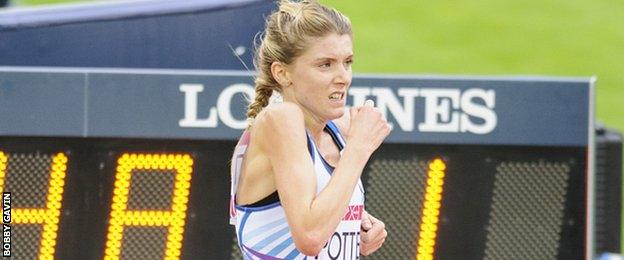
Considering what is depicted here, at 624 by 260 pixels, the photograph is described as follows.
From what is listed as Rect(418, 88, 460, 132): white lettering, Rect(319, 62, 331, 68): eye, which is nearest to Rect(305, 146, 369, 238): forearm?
Rect(319, 62, 331, 68): eye

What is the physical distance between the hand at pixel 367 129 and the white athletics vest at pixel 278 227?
0.10 metres

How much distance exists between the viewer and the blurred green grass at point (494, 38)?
1159 cm

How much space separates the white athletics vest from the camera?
3998 mm

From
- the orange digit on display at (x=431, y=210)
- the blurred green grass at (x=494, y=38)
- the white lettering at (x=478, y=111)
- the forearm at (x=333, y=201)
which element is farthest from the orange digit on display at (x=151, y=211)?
the blurred green grass at (x=494, y=38)

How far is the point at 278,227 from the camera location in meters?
4.00

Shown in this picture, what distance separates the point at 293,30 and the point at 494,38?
8.16 m

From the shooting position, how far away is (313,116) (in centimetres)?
405

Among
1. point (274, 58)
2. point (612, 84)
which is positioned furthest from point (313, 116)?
point (612, 84)

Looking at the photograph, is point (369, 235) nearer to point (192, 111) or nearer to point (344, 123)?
point (344, 123)

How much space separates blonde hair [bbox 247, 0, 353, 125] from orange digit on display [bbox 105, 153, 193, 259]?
4.53ft

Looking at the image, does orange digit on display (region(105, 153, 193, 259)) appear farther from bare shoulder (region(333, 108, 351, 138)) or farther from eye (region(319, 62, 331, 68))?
eye (region(319, 62, 331, 68))

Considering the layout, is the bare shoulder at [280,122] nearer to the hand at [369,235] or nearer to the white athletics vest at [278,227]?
the white athletics vest at [278,227]

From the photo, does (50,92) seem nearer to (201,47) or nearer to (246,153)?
(201,47)

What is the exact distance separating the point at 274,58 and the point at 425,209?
1533 mm
